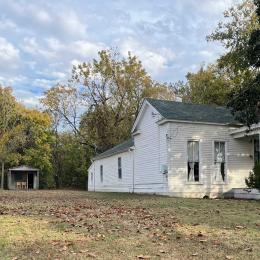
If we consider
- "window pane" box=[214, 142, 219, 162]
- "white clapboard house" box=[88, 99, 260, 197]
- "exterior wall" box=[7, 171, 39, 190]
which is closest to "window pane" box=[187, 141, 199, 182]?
"white clapboard house" box=[88, 99, 260, 197]

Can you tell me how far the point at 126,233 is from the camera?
28.0 feet

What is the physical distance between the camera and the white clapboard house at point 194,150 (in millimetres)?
21969

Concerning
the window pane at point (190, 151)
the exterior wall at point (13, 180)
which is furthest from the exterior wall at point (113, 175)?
the exterior wall at point (13, 180)

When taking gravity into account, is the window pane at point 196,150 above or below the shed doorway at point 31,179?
above

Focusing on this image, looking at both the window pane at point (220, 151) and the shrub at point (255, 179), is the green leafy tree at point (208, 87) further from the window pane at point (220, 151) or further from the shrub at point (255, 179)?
the shrub at point (255, 179)

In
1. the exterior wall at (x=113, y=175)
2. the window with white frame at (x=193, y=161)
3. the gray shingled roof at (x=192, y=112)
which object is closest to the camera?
the window with white frame at (x=193, y=161)

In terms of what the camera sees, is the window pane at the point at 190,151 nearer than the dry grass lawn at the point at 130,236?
No

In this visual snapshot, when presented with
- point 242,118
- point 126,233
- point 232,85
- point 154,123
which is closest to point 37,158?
point 232,85

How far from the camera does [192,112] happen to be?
23.8 m

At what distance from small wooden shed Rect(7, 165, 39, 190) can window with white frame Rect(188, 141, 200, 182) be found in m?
33.7

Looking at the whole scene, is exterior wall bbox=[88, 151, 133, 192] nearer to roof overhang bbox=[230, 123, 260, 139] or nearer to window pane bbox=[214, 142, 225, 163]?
window pane bbox=[214, 142, 225, 163]

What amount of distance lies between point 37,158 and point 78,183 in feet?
22.0

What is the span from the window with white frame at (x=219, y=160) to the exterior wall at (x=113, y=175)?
23.0ft

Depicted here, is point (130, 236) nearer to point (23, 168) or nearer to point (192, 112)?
point (192, 112)
